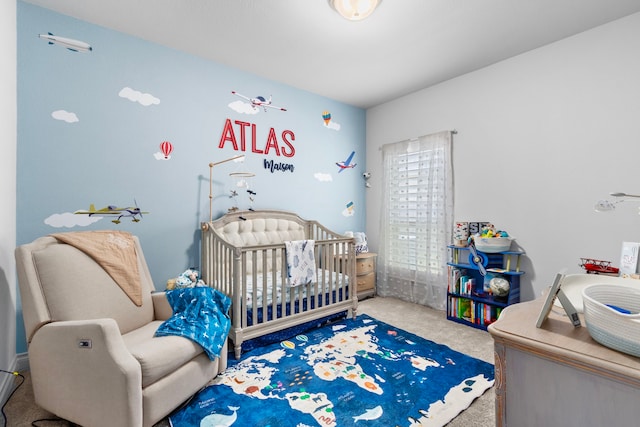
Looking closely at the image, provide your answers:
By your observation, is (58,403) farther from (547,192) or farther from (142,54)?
(547,192)

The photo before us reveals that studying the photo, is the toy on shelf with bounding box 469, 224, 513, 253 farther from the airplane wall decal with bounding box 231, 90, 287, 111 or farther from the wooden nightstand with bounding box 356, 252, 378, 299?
the airplane wall decal with bounding box 231, 90, 287, 111

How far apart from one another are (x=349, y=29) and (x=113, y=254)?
2376 mm

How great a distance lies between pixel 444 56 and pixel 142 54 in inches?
107

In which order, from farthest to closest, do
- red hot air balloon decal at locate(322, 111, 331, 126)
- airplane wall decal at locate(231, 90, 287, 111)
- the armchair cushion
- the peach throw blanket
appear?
red hot air balloon decal at locate(322, 111, 331, 126), airplane wall decal at locate(231, 90, 287, 111), the peach throw blanket, the armchair cushion

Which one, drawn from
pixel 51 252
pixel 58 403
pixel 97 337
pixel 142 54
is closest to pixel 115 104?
pixel 142 54

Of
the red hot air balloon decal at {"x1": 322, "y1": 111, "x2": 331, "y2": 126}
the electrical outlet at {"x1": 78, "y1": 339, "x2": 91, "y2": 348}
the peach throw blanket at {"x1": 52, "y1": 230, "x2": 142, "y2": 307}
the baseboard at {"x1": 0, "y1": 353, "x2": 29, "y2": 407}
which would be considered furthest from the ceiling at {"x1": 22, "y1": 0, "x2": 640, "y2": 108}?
the baseboard at {"x1": 0, "y1": 353, "x2": 29, "y2": 407}

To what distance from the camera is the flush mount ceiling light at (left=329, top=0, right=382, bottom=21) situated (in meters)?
1.89

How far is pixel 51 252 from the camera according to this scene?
1635mm

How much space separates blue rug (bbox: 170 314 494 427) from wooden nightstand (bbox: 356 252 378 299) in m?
1.15

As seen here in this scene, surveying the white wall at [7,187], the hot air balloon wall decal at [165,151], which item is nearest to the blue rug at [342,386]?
the white wall at [7,187]

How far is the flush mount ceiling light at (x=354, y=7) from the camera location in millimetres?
1895

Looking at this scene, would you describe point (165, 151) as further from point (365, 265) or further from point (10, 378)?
point (365, 265)

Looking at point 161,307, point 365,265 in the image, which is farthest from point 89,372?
point 365,265

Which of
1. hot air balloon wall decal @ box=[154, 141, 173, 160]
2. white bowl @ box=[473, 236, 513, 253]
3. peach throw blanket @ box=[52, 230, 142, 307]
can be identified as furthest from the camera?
white bowl @ box=[473, 236, 513, 253]
